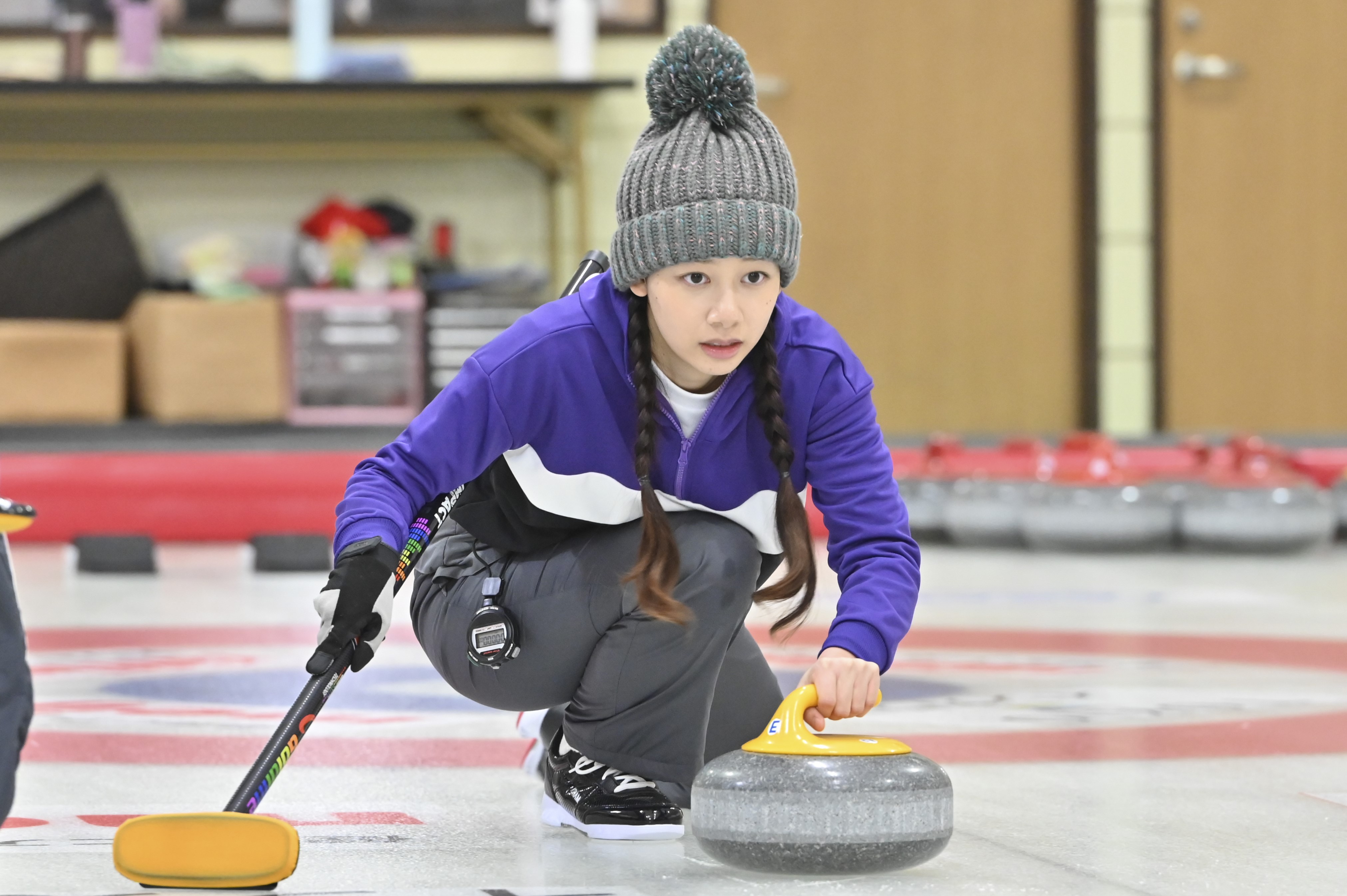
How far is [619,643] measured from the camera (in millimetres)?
1406

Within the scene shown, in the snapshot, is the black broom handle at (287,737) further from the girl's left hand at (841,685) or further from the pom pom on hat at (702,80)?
the pom pom on hat at (702,80)

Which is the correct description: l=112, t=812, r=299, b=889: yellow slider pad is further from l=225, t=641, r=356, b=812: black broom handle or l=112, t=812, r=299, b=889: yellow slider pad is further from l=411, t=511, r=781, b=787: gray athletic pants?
l=411, t=511, r=781, b=787: gray athletic pants

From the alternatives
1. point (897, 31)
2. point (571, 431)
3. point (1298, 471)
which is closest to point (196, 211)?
point (897, 31)

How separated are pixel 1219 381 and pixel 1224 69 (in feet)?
3.54

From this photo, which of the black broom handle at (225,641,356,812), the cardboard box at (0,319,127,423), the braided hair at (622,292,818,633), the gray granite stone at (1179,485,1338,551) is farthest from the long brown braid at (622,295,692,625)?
the cardboard box at (0,319,127,423)

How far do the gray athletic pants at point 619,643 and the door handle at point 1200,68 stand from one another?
4718 mm

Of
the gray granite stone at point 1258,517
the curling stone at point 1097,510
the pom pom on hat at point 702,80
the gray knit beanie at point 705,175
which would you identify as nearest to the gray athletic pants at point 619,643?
the gray knit beanie at point 705,175

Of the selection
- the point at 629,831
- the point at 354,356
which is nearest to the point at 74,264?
the point at 354,356

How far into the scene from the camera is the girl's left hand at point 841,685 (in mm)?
1263

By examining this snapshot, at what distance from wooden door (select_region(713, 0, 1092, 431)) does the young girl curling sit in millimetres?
4193

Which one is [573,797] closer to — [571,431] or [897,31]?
[571,431]

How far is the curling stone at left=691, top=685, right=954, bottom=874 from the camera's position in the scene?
1.16 meters

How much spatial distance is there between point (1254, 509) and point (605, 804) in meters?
2.78

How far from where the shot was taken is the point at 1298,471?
4227 millimetres
